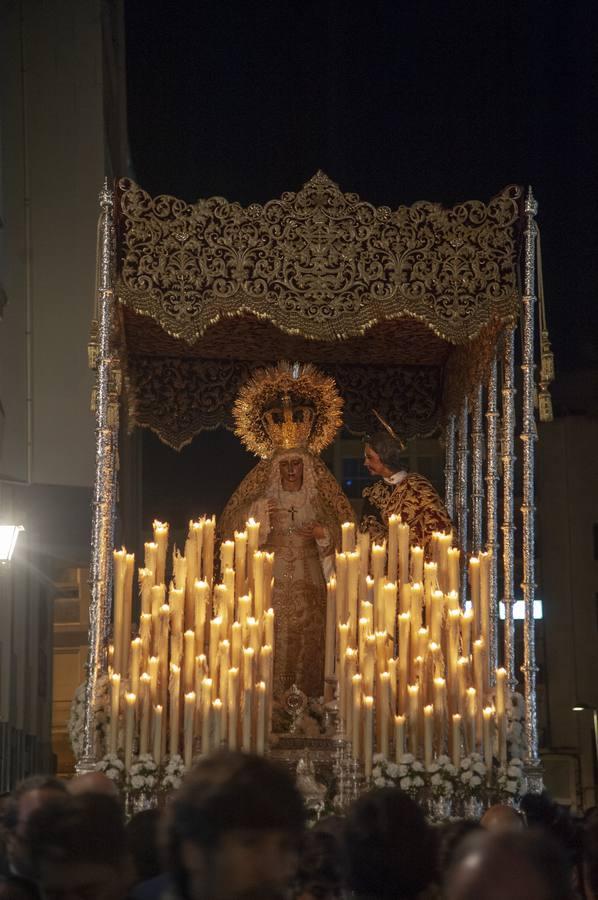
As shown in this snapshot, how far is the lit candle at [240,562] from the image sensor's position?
1124cm

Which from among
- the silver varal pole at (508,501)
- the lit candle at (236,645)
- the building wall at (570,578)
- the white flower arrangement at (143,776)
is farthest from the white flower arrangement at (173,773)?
the building wall at (570,578)

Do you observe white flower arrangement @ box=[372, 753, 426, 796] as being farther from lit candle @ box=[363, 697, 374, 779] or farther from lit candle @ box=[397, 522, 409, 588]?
lit candle @ box=[397, 522, 409, 588]

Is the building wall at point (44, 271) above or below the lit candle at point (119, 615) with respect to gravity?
above

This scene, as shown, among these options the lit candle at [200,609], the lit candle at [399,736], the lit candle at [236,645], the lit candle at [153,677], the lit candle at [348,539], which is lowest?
the lit candle at [399,736]

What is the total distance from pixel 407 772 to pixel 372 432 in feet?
12.4

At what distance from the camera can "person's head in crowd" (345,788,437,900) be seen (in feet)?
12.3

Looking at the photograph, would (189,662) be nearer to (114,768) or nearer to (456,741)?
(114,768)

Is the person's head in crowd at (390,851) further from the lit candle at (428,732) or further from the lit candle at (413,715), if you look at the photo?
the lit candle at (413,715)

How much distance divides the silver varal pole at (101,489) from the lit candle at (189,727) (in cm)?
63

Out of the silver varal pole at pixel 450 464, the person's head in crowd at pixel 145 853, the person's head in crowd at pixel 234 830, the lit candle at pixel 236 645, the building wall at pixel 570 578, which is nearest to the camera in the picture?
the person's head in crowd at pixel 234 830

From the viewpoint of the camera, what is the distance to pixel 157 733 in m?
10.4

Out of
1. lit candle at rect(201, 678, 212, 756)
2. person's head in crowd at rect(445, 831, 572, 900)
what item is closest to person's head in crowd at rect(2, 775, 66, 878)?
person's head in crowd at rect(445, 831, 572, 900)

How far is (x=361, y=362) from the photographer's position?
13.1 m

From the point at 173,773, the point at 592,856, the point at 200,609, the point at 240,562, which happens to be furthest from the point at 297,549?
the point at 592,856
